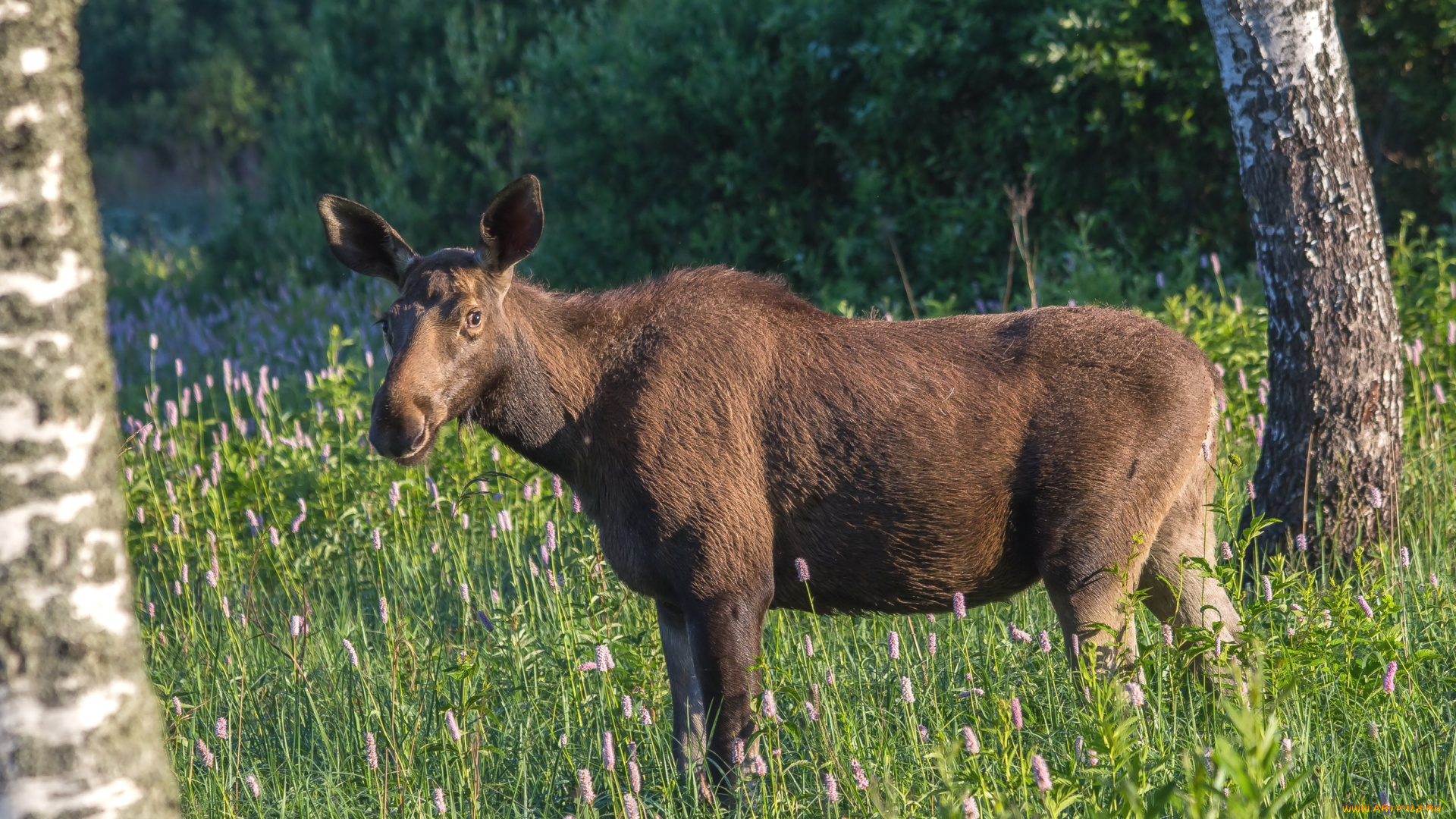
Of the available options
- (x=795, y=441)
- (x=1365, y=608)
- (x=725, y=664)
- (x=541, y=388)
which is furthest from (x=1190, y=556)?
(x=541, y=388)

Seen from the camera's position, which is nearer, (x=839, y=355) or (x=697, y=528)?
(x=697, y=528)

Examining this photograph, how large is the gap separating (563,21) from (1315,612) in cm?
1395

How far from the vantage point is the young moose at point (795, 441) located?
439 cm

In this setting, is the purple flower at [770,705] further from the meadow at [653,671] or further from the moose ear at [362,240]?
the moose ear at [362,240]

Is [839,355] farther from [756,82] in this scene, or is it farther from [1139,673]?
[756,82]

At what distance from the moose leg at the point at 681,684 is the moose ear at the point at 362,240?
166 centimetres

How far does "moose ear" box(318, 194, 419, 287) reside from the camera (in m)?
4.77

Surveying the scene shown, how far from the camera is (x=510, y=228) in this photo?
186 inches

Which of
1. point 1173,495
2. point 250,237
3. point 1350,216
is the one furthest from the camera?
point 250,237

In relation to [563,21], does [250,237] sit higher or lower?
lower

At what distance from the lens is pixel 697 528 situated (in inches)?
171

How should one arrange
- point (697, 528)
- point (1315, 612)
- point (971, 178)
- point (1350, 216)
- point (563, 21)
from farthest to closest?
point (563, 21), point (971, 178), point (1350, 216), point (697, 528), point (1315, 612)

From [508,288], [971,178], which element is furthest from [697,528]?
[971,178]

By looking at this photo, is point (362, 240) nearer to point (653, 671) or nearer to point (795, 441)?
point (795, 441)
